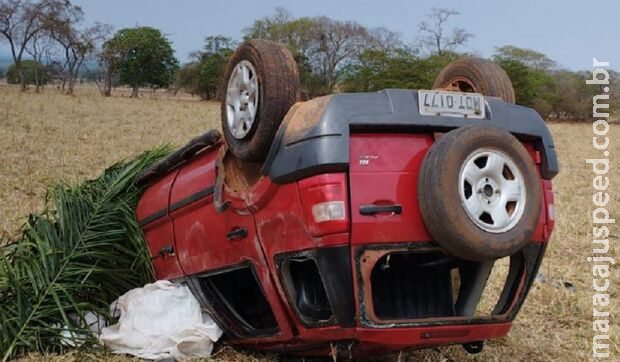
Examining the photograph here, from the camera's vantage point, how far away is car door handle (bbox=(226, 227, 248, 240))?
3.50m

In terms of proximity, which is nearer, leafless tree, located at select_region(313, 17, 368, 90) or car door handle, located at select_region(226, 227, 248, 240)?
car door handle, located at select_region(226, 227, 248, 240)

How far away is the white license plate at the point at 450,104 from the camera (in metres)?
3.22

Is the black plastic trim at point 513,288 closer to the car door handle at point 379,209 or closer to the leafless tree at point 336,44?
the car door handle at point 379,209

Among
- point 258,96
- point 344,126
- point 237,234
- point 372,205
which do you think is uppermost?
point 258,96

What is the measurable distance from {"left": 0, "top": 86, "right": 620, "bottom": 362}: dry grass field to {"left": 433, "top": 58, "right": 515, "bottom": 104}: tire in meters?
1.38

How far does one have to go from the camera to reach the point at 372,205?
305 centimetres

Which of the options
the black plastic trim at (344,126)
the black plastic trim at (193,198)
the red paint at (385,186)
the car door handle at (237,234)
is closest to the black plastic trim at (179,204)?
the black plastic trim at (193,198)

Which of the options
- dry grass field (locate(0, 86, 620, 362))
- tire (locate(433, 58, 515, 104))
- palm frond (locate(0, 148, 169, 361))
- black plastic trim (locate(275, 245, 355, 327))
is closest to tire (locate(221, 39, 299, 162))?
black plastic trim (locate(275, 245, 355, 327))

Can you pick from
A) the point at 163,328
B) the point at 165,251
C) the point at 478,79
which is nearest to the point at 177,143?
the point at 165,251

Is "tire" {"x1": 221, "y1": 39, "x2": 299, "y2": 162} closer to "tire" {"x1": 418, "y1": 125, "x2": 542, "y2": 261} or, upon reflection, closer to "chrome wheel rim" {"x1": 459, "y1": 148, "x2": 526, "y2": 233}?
"tire" {"x1": 418, "y1": 125, "x2": 542, "y2": 261}

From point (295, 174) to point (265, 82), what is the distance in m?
0.48

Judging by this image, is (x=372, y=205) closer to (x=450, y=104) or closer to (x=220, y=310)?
(x=450, y=104)

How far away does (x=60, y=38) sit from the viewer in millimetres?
66375

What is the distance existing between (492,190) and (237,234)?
1151 mm
